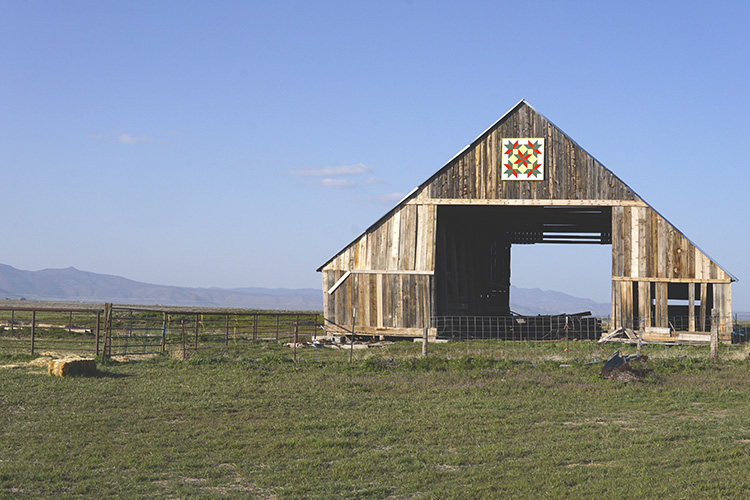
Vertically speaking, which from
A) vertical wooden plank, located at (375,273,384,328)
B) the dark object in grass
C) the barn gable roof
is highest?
the barn gable roof

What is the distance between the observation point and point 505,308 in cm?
4716

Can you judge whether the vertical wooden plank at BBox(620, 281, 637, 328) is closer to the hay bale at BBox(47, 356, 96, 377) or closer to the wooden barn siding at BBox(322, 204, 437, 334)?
the wooden barn siding at BBox(322, 204, 437, 334)

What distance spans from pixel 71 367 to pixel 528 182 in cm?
1936

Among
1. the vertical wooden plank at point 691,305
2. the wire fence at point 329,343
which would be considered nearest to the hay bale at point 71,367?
the wire fence at point 329,343

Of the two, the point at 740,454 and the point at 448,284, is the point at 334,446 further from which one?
the point at 448,284

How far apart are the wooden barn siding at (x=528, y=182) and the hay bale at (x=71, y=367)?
664 inches

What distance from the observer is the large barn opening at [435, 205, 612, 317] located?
34969 millimetres

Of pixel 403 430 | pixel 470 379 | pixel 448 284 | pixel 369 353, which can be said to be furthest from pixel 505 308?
pixel 403 430

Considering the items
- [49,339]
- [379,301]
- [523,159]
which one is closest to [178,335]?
[49,339]

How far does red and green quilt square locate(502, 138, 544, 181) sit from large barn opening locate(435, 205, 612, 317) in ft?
5.77

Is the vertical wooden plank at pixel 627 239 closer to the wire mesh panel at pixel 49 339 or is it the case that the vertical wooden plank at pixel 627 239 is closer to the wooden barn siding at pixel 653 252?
the wooden barn siding at pixel 653 252

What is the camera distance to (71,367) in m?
18.9

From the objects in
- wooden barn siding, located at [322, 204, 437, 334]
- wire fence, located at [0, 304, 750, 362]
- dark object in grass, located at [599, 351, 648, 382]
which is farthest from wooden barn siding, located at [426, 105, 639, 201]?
dark object in grass, located at [599, 351, 648, 382]

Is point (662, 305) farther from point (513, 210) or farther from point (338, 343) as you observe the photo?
point (338, 343)
